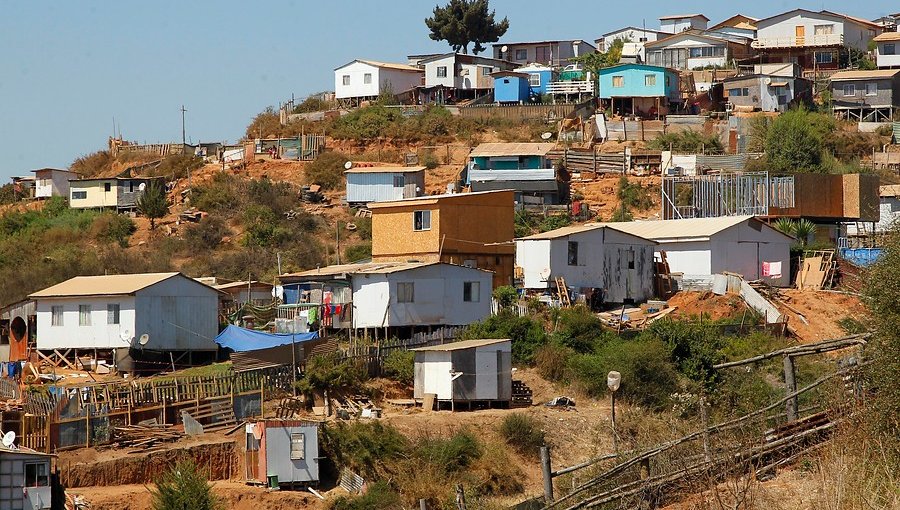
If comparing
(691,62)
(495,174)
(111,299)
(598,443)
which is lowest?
(598,443)

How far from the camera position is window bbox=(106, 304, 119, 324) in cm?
3665

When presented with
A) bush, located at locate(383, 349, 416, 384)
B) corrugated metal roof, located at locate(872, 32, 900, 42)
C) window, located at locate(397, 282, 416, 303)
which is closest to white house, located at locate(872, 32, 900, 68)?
corrugated metal roof, located at locate(872, 32, 900, 42)

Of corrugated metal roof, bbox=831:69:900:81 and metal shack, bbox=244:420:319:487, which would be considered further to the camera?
corrugated metal roof, bbox=831:69:900:81

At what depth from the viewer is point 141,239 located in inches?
2210

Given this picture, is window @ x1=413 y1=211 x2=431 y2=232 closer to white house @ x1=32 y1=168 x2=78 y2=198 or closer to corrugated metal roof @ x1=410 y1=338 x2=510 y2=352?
corrugated metal roof @ x1=410 y1=338 x2=510 y2=352

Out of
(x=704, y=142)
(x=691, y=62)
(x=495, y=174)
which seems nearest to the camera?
(x=495, y=174)

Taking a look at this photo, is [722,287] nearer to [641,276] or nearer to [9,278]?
[641,276]

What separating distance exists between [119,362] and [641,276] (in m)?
15.2

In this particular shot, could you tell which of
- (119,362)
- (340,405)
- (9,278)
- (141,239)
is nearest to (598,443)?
(340,405)

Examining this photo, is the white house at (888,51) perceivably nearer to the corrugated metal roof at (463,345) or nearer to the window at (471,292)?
the window at (471,292)

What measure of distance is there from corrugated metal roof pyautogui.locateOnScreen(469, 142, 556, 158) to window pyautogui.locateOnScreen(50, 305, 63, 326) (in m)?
23.0

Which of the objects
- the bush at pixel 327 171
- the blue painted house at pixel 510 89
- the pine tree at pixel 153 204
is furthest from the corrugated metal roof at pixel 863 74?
the pine tree at pixel 153 204

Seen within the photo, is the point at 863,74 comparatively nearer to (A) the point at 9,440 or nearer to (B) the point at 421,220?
(B) the point at 421,220

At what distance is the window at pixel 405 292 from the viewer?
36250 mm
